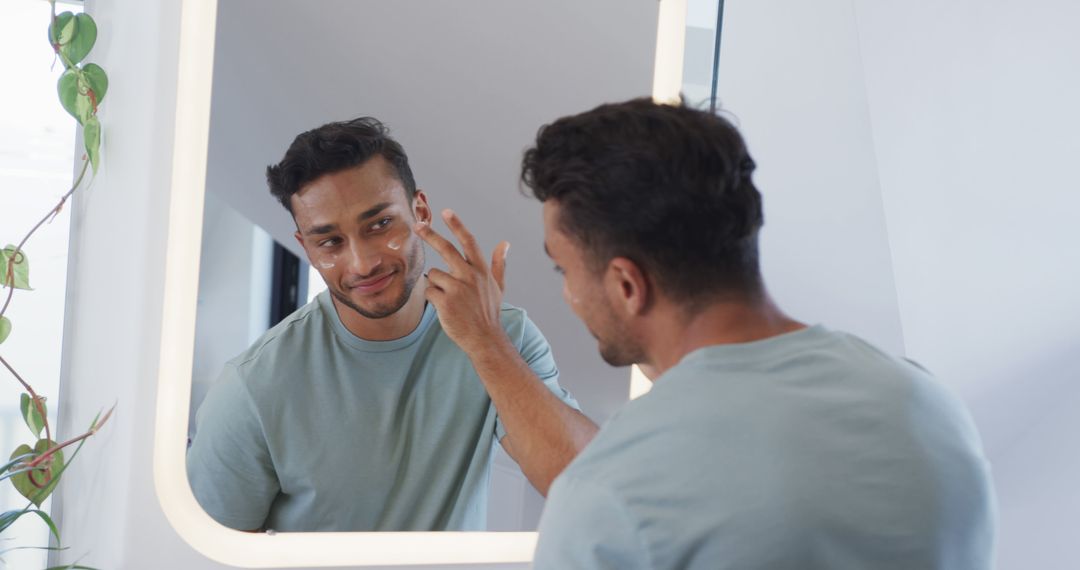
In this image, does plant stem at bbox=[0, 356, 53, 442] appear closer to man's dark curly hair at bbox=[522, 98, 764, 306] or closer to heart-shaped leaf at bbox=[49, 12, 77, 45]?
heart-shaped leaf at bbox=[49, 12, 77, 45]

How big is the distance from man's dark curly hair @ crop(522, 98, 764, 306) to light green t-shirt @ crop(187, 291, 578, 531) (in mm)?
403

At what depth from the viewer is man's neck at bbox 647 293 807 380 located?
680 millimetres

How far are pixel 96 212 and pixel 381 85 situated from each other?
0.30 meters

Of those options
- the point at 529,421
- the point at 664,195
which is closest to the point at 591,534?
the point at 664,195

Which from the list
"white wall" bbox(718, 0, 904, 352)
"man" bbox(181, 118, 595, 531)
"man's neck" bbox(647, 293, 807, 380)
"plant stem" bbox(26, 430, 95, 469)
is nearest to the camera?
"man's neck" bbox(647, 293, 807, 380)

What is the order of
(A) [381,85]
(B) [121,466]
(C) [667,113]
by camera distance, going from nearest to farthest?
(C) [667,113], (B) [121,466], (A) [381,85]

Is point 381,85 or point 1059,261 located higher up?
point 381,85

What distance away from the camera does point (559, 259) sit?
0.74m

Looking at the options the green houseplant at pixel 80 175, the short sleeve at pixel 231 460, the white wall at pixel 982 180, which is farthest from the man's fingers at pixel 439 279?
the white wall at pixel 982 180

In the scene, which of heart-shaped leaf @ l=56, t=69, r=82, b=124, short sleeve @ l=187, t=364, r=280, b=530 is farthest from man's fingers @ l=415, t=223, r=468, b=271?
heart-shaped leaf @ l=56, t=69, r=82, b=124

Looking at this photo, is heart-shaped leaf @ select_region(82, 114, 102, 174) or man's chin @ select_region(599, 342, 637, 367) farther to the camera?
heart-shaped leaf @ select_region(82, 114, 102, 174)

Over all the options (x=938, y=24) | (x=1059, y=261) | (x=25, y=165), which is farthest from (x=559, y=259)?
(x=1059, y=261)

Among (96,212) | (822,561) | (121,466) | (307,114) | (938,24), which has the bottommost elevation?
(121,466)

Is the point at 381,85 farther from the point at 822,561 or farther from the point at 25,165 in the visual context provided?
the point at 822,561
